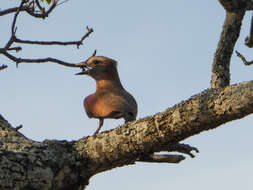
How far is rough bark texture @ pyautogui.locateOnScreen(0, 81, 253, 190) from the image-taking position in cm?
336

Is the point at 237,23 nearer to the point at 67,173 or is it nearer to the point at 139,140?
the point at 139,140

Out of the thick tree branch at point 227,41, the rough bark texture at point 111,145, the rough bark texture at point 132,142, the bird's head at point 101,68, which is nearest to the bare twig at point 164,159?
the rough bark texture at point 132,142

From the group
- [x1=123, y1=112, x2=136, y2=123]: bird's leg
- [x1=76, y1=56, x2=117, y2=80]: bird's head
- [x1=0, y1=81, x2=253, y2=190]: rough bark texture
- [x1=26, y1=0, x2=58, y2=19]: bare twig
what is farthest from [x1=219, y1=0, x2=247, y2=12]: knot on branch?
[x1=76, y1=56, x2=117, y2=80]: bird's head

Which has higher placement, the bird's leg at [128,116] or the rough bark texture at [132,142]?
the bird's leg at [128,116]

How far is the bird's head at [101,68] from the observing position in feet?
24.9

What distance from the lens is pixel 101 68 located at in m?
7.70

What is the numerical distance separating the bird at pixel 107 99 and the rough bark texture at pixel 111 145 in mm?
1556

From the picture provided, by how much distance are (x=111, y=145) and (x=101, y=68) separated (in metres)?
3.94

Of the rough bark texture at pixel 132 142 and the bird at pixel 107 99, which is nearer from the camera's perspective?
the rough bark texture at pixel 132 142

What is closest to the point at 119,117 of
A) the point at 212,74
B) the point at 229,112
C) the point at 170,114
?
the point at 212,74

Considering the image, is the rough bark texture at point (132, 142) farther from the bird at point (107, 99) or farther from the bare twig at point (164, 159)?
the bird at point (107, 99)

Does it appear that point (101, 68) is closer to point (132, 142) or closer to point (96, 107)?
point (96, 107)

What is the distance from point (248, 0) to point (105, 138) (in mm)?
1767

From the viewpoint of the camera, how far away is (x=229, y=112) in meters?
3.28
